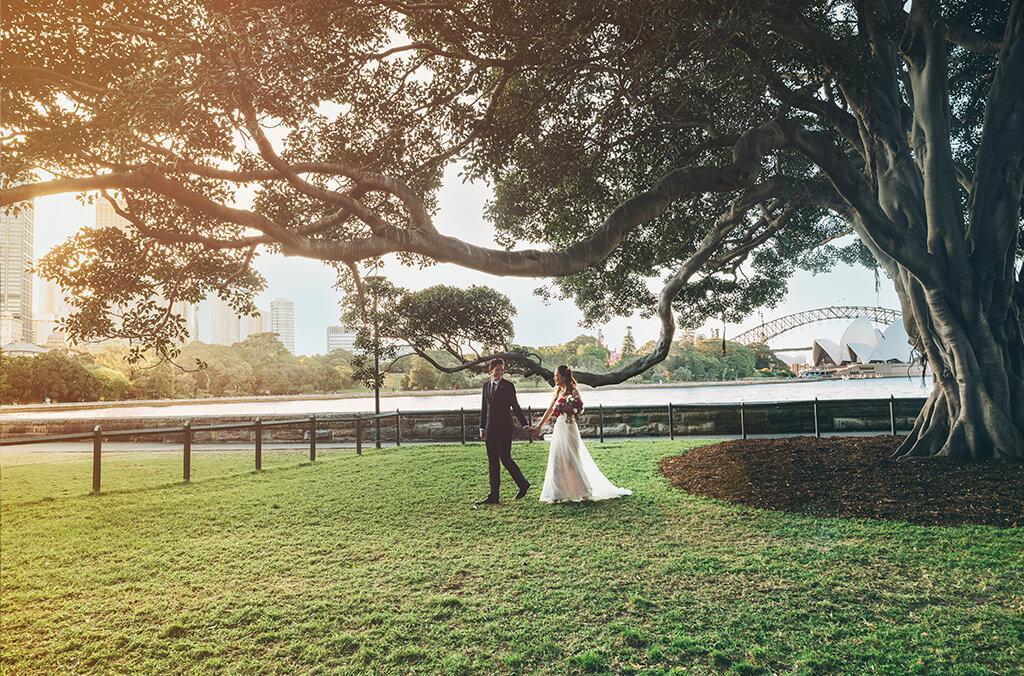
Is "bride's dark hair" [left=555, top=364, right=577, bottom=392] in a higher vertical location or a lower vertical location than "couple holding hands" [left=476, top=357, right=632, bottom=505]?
higher

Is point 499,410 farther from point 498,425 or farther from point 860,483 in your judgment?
point 860,483

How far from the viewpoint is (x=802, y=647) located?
3123mm

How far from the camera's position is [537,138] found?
875cm

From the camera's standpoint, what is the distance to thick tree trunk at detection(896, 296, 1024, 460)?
835 centimetres

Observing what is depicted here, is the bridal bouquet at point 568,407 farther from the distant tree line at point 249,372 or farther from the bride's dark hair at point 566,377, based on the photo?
the distant tree line at point 249,372

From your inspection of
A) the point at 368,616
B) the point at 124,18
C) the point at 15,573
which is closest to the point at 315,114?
the point at 124,18

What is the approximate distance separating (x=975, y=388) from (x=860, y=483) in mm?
2709

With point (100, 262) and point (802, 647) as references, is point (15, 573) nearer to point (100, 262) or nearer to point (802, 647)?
point (100, 262)

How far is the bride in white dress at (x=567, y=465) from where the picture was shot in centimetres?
746

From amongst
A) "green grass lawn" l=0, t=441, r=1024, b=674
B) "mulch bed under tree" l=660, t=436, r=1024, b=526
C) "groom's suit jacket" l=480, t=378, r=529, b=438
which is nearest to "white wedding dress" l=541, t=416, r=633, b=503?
"green grass lawn" l=0, t=441, r=1024, b=674

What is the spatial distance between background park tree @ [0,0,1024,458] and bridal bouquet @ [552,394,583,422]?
46.7 inches

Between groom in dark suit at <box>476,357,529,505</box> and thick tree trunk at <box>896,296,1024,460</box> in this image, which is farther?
thick tree trunk at <box>896,296,1024,460</box>

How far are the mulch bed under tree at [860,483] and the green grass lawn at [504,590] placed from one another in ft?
1.83

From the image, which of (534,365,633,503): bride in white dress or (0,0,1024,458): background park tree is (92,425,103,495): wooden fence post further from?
(534,365,633,503): bride in white dress
